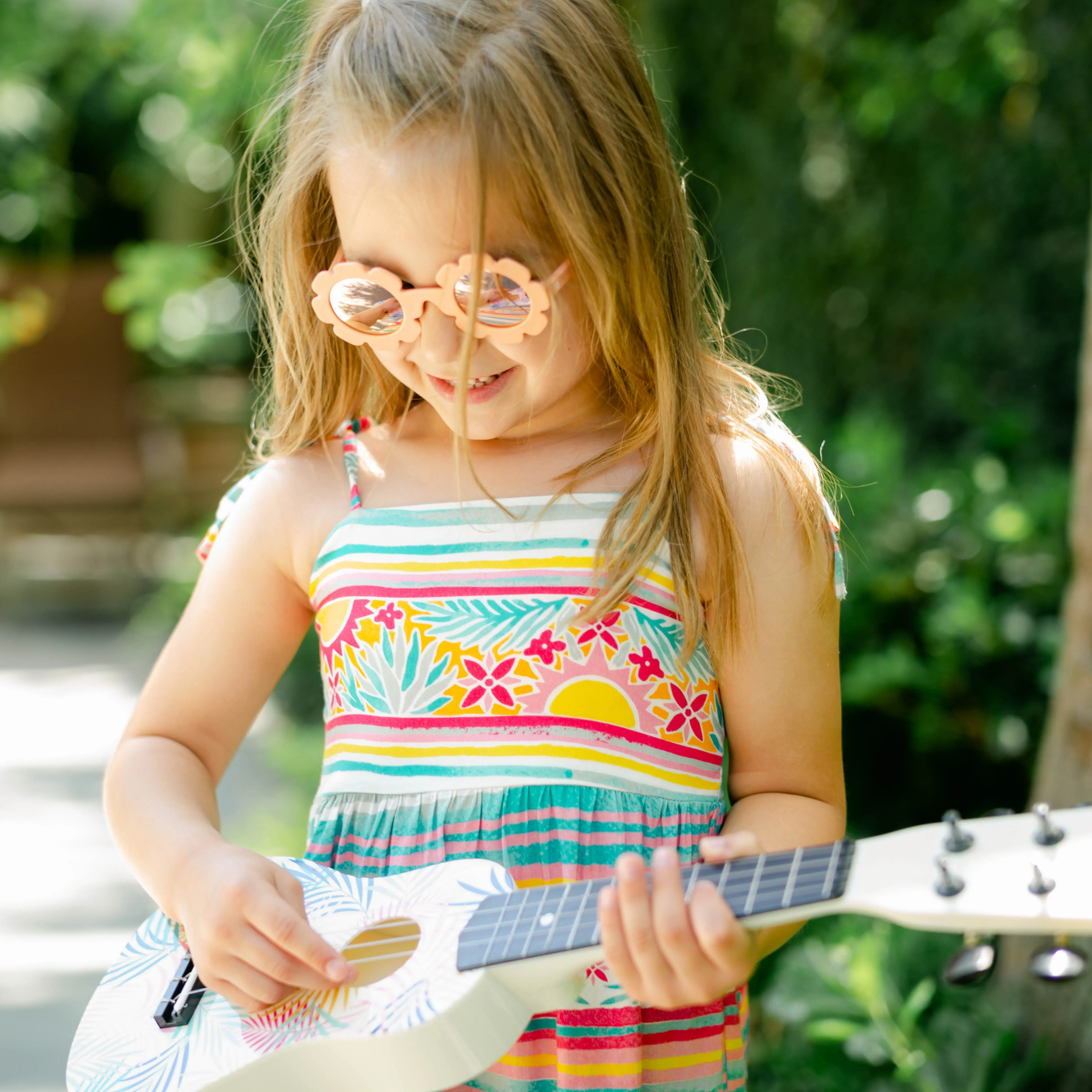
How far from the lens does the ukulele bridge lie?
4.32 feet

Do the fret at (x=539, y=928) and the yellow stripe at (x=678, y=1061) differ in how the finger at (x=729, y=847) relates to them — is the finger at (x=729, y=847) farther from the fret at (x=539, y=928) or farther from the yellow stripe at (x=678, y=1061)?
the yellow stripe at (x=678, y=1061)

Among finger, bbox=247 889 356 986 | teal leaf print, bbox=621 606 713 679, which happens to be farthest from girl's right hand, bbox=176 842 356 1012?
teal leaf print, bbox=621 606 713 679

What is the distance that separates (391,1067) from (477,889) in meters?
0.18

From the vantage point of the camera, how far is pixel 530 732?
1.33 metres

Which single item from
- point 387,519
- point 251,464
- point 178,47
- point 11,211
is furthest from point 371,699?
point 11,211

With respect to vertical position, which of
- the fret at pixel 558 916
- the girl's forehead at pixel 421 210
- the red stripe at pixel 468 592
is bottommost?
the fret at pixel 558 916

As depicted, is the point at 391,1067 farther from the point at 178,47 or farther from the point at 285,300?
the point at 178,47

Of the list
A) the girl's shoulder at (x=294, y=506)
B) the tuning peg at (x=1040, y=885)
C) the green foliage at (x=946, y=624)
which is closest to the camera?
the tuning peg at (x=1040, y=885)

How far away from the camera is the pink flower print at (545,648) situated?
1.34m

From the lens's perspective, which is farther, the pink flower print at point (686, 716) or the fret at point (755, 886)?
the pink flower print at point (686, 716)

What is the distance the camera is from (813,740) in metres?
1.34

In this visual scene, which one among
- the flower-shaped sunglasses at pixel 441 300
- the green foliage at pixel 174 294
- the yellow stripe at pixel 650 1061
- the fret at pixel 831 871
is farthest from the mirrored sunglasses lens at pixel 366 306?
the green foliage at pixel 174 294

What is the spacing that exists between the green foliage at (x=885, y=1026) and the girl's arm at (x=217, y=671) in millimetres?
1477

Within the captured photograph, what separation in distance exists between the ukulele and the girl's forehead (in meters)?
0.61
